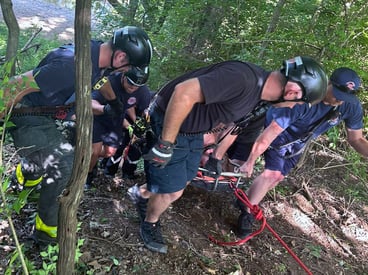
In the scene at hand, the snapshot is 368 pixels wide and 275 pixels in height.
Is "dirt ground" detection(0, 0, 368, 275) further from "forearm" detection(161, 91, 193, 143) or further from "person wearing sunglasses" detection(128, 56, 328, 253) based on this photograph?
"forearm" detection(161, 91, 193, 143)

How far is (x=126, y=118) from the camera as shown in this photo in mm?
4465

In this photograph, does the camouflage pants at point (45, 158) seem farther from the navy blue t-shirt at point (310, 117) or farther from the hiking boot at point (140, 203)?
the navy blue t-shirt at point (310, 117)

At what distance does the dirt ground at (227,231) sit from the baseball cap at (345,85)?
1548mm

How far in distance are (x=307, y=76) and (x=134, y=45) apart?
1.44 metres

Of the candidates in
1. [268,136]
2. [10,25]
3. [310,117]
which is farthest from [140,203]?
[10,25]

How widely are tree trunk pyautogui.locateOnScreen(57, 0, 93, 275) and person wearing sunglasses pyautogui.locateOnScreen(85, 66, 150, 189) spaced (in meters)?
2.13

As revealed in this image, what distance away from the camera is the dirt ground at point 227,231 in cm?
326

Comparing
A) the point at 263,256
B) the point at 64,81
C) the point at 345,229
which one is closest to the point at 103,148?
the point at 64,81

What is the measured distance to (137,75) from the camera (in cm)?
362

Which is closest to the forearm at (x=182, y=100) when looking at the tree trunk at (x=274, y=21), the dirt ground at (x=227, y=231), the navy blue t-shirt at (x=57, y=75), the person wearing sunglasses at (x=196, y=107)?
the person wearing sunglasses at (x=196, y=107)

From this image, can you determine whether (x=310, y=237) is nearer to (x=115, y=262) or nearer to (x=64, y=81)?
(x=115, y=262)

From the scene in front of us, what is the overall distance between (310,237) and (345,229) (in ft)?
2.39

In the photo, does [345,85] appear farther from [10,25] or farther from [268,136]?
[10,25]

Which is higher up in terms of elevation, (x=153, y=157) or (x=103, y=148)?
(x=153, y=157)
